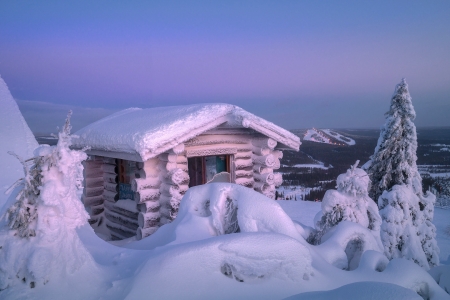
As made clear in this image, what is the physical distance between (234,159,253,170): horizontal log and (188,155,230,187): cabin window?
852 millimetres

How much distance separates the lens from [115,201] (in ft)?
31.5

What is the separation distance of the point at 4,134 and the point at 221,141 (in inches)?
469

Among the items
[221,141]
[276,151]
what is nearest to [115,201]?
[221,141]

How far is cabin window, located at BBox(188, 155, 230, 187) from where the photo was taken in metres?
9.60

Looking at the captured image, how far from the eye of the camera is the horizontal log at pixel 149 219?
721 centimetres

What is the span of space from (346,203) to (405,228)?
4.13 metres

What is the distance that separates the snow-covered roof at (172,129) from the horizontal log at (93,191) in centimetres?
187

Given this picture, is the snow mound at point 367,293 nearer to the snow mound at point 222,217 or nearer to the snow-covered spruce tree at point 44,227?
the snow mound at point 222,217

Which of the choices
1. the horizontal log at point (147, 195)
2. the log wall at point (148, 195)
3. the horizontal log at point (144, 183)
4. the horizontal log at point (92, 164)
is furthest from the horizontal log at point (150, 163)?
the horizontal log at point (92, 164)

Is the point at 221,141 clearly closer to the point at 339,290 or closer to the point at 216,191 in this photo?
the point at 216,191

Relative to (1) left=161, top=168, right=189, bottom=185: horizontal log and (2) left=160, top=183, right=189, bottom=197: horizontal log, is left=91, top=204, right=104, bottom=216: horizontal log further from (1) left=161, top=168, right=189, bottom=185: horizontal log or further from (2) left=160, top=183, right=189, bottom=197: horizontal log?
(1) left=161, top=168, right=189, bottom=185: horizontal log

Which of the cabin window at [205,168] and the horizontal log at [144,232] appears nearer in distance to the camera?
the horizontal log at [144,232]

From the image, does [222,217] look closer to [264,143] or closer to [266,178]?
[266,178]

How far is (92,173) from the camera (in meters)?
9.88
